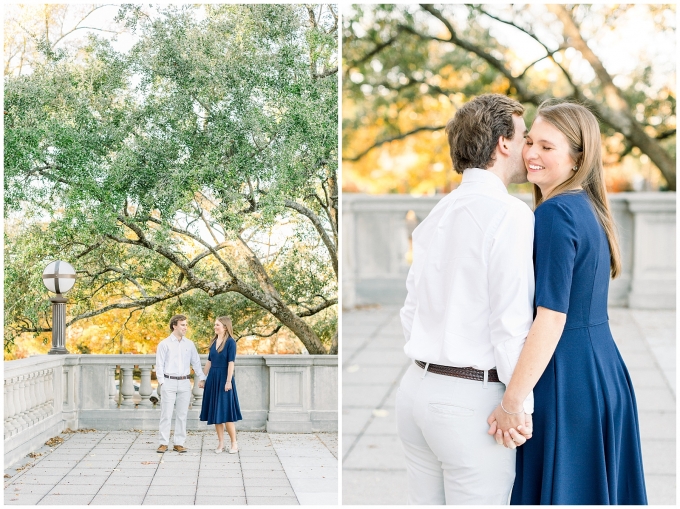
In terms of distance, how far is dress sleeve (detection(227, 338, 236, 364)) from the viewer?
3.96 metres

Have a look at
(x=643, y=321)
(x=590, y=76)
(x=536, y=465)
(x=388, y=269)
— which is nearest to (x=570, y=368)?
(x=536, y=465)

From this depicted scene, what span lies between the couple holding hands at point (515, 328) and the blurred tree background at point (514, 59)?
27.9ft

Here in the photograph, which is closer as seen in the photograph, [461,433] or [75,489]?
[461,433]

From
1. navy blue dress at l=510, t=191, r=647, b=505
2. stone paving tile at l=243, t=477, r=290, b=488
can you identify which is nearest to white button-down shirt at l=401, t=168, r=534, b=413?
navy blue dress at l=510, t=191, r=647, b=505

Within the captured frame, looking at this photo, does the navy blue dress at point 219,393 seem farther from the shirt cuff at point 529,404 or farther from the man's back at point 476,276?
the shirt cuff at point 529,404

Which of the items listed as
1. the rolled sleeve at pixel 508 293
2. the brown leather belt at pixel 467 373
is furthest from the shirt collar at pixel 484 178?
the brown leather belt at pixel 467 373

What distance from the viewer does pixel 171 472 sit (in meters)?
3.92

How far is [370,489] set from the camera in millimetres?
4227

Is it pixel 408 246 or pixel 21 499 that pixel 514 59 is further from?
pixel 21 499

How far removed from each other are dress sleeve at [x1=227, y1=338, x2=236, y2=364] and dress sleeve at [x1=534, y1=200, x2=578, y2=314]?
211 cm

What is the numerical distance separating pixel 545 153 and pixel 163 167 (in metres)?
2.26

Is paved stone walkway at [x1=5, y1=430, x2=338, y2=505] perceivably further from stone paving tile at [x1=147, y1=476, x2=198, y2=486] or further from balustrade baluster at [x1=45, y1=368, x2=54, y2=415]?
balustrade baluster at [x1=45, y1=368, x2=54, y2=415]

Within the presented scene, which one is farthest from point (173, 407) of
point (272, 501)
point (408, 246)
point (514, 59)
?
point (514, 59)

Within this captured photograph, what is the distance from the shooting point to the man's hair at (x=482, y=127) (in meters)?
2.30
